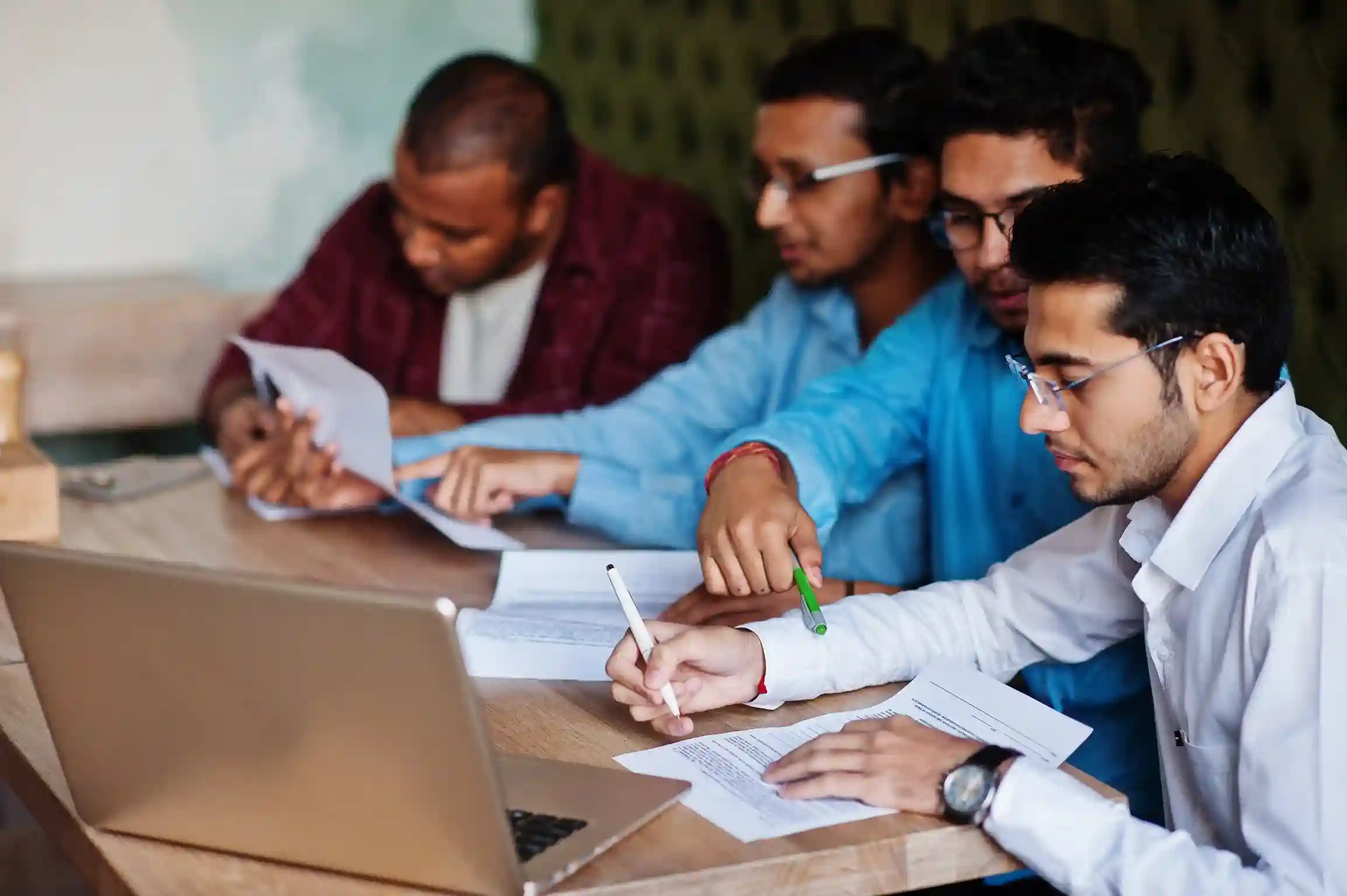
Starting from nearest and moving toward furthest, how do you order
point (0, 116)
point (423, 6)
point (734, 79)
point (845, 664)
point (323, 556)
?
1. point (845, 664)
2. point (323, 556)
3. point (734, 79)
4. point (0, 116)
5. point (423, 6)

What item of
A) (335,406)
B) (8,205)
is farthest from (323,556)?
(8,205)

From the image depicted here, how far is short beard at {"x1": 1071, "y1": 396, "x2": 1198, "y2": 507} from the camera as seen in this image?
1221 millimetres

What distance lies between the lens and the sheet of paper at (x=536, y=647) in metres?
1.37

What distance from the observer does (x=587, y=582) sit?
1.62 m

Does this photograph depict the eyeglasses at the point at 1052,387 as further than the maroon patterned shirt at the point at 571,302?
No

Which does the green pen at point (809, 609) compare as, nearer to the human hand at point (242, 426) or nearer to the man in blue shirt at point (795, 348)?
the man in blue shirt at point (795, 348)

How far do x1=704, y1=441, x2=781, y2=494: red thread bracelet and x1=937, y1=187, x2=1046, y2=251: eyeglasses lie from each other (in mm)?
304

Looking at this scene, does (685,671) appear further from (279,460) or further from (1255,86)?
(1255,86)

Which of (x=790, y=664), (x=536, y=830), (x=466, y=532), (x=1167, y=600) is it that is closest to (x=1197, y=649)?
(x=1167, y=600)

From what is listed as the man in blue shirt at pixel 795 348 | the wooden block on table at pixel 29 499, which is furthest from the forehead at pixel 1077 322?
the wooden block on table at pixel 29 499

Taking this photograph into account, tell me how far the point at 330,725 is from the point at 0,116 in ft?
8.65

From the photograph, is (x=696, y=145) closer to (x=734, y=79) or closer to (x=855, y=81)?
(x=734, y=79)

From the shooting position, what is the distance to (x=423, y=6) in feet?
A: 11.3

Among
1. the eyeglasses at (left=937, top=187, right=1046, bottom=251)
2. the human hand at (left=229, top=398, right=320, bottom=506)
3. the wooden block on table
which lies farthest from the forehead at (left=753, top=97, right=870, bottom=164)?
the wooden block on table
